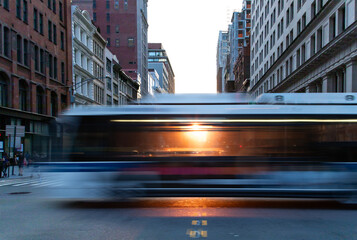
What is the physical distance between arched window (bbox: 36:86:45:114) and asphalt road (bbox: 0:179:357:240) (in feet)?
89.9

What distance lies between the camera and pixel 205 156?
364 inches

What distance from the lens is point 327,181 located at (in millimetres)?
9297

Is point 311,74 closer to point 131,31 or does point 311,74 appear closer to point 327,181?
point 327,181

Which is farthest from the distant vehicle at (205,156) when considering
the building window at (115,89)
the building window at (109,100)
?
the building window at (115,89)

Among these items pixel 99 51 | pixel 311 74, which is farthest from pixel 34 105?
pixel 311 74

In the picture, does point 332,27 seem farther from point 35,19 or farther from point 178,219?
point 35,19

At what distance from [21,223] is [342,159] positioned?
8.82m

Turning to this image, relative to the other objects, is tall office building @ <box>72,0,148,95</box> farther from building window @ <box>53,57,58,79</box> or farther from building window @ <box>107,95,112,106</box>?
building window @ <box>53,57,58,79</box>

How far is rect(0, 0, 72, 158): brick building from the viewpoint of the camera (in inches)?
1158

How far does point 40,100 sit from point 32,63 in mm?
4580

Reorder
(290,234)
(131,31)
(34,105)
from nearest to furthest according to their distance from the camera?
(290,234) < (34,105) < (131,31)

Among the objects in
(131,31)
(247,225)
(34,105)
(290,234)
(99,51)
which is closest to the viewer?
(290,234)

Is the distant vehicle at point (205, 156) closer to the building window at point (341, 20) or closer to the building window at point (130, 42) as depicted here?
the building window at point (341, 20)

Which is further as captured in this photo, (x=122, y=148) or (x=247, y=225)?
(x=122, y=148)
